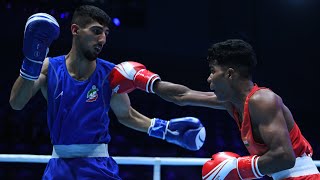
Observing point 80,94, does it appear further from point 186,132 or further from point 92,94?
point 186,132

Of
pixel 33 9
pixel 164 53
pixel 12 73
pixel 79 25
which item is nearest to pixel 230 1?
pixel 164 53

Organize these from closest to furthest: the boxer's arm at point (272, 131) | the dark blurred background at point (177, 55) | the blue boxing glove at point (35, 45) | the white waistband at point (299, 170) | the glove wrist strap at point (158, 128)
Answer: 1. the boxer's arm at point (272, 131)
2. the white waistband at point (299, 170)
3. the blue boxing glove at point (35, 45)
4. the glove wrist strap at point (158, 128)
5. the dark blurred background at point (177, 55)

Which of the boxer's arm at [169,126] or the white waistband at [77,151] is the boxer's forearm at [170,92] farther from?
the white waistband at [77,151]

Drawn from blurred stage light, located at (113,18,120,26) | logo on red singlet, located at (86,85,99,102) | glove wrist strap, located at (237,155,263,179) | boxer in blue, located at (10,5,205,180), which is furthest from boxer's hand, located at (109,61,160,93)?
blurred stage light, located at (113,18,120,26)

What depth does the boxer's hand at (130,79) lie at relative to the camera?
235cm

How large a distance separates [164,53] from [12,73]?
2.56 meters

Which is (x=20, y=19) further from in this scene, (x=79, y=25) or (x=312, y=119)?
(x=312, y=119)

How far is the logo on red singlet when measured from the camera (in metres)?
2.28

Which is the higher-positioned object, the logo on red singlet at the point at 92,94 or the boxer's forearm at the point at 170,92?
the logo on red singlet at the point at 92,94

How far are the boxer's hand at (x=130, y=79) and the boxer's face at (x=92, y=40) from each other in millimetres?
150

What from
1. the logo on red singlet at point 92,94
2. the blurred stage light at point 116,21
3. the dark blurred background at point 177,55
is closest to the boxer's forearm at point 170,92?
the logo on red singlet at point 92,94

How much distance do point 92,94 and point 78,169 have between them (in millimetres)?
385

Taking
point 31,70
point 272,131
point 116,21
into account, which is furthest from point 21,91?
point 116,21

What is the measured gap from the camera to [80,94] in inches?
89.7
